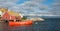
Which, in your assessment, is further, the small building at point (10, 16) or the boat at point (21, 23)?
the boat at point (21, 23)

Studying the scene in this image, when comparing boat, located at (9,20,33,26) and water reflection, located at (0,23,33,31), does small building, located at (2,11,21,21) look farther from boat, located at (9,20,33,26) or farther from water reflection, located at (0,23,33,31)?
water reflection, located at (0,23,33,31)

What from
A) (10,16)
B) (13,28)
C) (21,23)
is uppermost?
(10,16)

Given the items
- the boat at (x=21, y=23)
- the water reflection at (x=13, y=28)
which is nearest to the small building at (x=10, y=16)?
the boat at (x=21, y=23)

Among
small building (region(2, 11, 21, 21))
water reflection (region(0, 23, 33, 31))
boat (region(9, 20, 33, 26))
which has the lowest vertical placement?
water reflection (region(0, 23, 33, 31))

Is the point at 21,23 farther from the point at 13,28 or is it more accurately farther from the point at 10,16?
the point at 10,16

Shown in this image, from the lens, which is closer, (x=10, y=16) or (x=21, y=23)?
(x=10, y=16)

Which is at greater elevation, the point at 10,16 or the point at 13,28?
the point at 10,16

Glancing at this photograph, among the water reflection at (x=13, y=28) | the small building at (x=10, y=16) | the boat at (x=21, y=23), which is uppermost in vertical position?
the small building at (x=10, y=16)

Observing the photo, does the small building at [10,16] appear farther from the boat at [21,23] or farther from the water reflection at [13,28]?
the water reflection at [13,28]

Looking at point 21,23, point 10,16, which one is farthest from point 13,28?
point 21,23

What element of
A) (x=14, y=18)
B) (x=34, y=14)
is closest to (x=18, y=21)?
(x=14, y=18)

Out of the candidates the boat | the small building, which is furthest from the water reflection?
the small building

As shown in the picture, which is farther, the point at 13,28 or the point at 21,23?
the point at 21,23

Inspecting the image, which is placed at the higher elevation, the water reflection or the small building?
the small building
